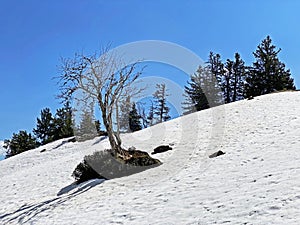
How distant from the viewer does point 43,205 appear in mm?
9297

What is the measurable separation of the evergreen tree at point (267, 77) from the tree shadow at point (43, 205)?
101 ft

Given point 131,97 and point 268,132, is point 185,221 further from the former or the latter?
point 131,97

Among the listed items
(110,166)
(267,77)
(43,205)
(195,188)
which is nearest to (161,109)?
(267,77)

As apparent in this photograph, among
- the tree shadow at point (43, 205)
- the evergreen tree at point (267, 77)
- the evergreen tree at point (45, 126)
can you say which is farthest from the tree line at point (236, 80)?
the tree shadow at point (43, 205)

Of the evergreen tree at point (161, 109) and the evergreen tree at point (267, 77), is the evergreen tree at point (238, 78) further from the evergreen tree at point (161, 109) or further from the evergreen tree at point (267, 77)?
the evergreen tree at point (161, 109)

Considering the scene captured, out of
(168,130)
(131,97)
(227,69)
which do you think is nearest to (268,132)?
(131,97)

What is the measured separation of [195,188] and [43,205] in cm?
475

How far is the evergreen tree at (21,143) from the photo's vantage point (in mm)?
40812

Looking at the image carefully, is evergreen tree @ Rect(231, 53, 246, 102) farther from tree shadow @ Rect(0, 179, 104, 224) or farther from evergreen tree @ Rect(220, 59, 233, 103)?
tree shadow @ Rect(0, 179, 104, 224)

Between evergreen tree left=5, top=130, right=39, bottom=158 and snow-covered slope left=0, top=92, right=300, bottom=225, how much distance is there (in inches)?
1087

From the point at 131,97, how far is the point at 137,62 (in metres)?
1.73

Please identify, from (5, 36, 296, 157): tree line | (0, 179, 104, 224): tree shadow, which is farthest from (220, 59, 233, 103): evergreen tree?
(0, 179, 104, 224): tree shadow

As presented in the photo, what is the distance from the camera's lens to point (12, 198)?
1120cm

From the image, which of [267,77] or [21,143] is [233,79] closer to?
[267,77]
